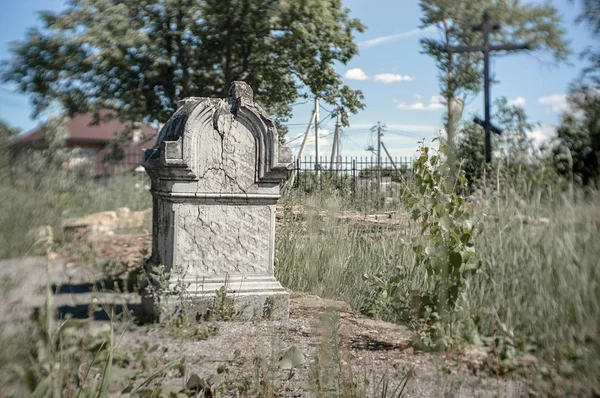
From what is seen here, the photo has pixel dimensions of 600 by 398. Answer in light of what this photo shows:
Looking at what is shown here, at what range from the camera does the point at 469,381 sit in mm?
2689

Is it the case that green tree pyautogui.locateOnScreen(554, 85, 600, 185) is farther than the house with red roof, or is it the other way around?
the house with red roof

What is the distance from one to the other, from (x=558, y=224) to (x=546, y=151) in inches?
61.6

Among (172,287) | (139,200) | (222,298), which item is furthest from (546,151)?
(139,200)

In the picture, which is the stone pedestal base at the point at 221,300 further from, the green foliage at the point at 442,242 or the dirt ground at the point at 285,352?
the green foliage at the point at 442,242

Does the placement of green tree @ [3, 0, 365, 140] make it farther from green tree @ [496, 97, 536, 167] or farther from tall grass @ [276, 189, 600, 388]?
tall grass @ [276, 189, 600, 388]

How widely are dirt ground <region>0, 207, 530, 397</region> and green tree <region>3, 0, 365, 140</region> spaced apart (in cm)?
1094

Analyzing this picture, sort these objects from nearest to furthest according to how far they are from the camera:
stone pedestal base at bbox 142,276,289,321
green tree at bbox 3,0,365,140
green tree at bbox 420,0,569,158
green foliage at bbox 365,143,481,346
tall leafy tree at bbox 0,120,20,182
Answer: green tree at bbox 420,0,569,158
green foliage at bbox 365,143,481,346
tall leafy tree at bbox 0,120,20,182
stone pedestal base at bbox 142,276,289,321
green tree at bbox 3,0,365,140

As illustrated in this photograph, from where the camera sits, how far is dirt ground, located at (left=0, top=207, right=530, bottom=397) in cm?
231

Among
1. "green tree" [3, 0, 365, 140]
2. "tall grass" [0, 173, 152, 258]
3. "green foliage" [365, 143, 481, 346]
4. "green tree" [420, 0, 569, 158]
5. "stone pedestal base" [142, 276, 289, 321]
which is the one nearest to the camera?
"green tree" [420, 0, 569, 158]

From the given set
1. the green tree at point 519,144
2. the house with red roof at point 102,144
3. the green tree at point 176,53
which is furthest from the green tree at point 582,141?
the green tree at point 176,53

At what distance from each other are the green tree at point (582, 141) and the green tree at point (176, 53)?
10.5 meters

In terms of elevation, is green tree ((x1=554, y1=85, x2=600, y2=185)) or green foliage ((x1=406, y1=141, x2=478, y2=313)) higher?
green tree ((x1=554, y1=85, x2=600, y2=185))

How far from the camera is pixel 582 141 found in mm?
4508

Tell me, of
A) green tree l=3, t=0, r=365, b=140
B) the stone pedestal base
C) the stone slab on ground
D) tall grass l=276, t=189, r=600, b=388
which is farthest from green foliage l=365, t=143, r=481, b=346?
green tree l=3, t=0, r=365, b=140
